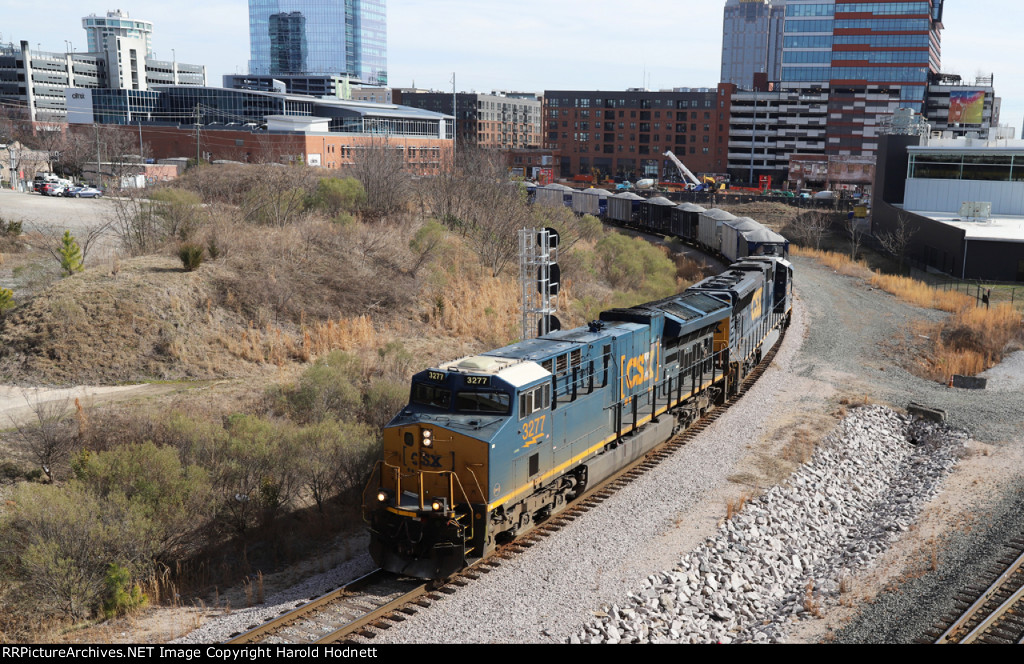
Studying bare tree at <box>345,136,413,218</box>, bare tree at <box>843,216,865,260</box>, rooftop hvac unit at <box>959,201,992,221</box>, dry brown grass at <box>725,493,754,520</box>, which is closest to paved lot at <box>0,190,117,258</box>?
bare tree at <box>345,136,413,218</box>

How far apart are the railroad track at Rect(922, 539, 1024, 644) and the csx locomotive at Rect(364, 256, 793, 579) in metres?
7.61

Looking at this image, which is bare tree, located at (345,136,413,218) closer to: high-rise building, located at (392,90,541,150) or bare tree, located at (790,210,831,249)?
bare tree, located at (790,210,831,249)

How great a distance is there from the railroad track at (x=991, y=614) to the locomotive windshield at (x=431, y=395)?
957 centimetres

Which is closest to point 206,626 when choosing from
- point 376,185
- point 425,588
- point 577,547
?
point 425,588

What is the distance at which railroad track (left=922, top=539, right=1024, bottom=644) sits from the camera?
44.8 feet

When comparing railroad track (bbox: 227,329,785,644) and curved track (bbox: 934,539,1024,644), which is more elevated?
railroad track (bbox: 227,329,785,644)

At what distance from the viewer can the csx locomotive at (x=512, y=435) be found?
14.6 metres

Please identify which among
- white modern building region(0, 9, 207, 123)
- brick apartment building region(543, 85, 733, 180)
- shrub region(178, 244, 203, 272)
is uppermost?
white modern building region(0, 9, 207, 123)

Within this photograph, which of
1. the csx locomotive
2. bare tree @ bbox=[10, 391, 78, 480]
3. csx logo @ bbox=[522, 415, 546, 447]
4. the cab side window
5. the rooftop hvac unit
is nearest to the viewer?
the csx locomotive

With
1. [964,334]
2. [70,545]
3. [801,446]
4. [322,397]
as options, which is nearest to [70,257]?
[322,397]

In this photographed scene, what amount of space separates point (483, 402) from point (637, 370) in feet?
21.1

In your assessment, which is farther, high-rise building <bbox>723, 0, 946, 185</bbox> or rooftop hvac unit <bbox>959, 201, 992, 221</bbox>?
high-rise building <bbox>723, 0, 946, 185</bbox>

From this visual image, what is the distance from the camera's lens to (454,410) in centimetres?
1537

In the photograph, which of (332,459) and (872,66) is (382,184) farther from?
(872,66)
